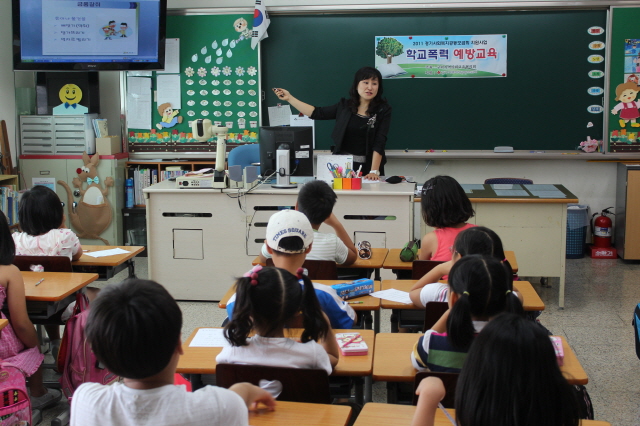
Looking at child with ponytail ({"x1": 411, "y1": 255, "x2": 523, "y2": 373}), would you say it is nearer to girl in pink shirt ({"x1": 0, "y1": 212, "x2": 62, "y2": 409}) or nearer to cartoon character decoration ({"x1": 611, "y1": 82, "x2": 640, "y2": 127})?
girl in pink shirt ({"x1": 0, "y1": 212, "x2": 62, "y2": 409})

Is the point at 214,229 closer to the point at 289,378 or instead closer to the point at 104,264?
the point at 104,264

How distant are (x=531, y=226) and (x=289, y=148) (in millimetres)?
1730

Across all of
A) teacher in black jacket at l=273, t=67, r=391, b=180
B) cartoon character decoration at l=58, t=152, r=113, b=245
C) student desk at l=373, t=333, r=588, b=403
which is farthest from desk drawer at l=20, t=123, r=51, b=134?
student desk at l=373, t=333, r=588, b=403

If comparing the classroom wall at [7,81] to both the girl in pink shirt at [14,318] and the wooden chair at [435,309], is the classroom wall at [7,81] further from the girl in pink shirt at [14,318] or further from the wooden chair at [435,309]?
the wooden chair at [435,309]

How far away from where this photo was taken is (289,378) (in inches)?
72.7

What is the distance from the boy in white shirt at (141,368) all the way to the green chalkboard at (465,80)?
198 inches

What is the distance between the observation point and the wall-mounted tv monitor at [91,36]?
584cm

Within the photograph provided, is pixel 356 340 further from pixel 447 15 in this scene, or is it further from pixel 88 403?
pixel 447 15

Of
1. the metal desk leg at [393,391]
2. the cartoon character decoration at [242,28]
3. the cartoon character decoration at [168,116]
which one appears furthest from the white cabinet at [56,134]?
the metal desk leg at [393,391]

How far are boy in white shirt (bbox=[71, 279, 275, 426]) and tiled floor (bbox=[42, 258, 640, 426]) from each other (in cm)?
189

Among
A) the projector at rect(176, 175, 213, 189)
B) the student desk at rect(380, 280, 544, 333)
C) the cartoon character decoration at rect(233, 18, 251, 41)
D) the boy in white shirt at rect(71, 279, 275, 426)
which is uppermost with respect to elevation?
the cartoon character decoration at rect(233, 18, 251, 41)

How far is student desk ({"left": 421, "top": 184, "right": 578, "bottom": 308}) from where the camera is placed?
460cm

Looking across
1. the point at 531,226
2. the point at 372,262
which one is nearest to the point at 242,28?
the point at 531,226

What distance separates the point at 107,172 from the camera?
19.8 ft
